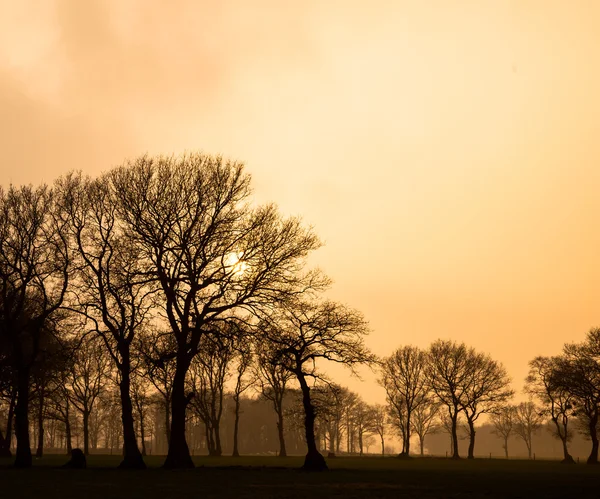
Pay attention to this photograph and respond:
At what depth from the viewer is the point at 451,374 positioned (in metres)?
96.7

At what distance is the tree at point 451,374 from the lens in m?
96.6

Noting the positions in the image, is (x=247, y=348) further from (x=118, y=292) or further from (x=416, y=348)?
(x=416, y=348)

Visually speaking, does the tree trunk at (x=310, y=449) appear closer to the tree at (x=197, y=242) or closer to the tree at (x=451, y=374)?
the tree at (x=197, y=242)

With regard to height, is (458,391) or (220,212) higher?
(220,212)

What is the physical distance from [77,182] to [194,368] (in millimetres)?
50219

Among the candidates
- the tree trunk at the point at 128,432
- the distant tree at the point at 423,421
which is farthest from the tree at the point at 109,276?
the distant tree at the point at 423,421

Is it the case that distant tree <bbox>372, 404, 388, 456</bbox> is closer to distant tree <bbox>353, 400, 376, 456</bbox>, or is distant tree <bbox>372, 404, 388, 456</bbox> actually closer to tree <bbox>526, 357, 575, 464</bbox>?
distant tree <bbox>353, 400, 376, 456</bbox>

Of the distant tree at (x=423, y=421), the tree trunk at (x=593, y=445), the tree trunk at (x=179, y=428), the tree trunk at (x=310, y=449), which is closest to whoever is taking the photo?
the tree trunk at (x=179, y=428)

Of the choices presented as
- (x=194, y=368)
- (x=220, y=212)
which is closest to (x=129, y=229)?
(x=220, y=212)

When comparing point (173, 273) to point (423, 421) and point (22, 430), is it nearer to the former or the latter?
point (22, 430)

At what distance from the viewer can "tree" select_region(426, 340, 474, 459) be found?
96.6m

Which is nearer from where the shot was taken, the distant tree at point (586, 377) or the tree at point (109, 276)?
the tree at point (109, 276)

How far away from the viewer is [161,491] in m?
23.9

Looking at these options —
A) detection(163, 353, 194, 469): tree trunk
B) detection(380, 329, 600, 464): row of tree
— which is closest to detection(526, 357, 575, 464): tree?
detection(380, 329, 600, 464): row of tree
